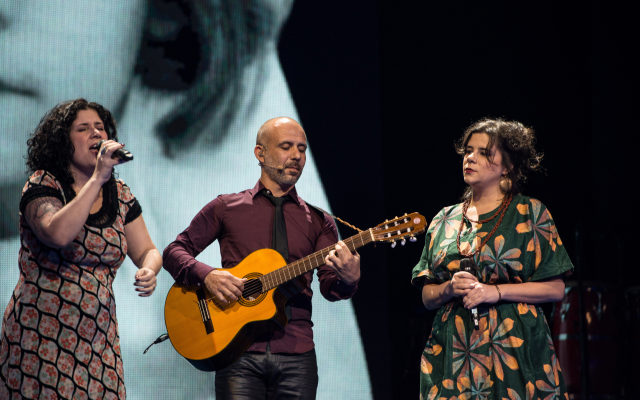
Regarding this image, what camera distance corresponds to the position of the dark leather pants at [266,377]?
9.27 feet

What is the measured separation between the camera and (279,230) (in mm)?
3070

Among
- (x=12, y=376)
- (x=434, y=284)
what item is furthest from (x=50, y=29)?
(x=434, y=284)

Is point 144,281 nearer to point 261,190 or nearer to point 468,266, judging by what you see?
point 261,190

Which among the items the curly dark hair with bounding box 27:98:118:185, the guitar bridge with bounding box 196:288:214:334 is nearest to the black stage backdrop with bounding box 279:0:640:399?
the guitar bridge with bounding box 196:288:214:334

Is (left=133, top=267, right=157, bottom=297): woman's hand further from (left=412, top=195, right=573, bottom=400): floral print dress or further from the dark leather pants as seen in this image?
(left=412, top=195, right=573, bottom=400): floral print dress

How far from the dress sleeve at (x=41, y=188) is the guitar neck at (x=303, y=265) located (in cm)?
83

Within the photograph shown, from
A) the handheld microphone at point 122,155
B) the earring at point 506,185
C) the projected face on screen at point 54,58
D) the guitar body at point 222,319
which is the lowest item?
the guitar body at point 222,319

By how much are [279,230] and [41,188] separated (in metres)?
0.97

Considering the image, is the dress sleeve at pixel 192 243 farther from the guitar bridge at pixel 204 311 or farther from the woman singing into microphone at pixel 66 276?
the woman singing into microphone at pixel 66 276

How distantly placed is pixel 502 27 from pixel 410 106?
875mm

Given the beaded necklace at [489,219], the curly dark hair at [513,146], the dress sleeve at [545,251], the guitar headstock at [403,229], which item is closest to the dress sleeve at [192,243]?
the guitar headstock at [403,229]

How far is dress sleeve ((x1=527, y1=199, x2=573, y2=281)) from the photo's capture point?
2.85 metres

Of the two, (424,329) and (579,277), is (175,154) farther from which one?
(579,277)

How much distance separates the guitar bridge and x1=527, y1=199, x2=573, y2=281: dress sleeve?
4.25 ft
